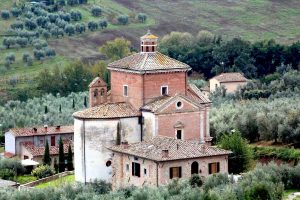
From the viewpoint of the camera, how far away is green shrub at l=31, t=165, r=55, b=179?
67.8m

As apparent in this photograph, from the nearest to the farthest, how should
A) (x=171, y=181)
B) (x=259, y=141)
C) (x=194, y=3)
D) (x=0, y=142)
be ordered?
1. (x=171, y=181)
2. (x=259, y=141)
3. (x=0, y=142)
4. (x=194, y=3)

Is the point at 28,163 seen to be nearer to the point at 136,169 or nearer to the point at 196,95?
the point at 196,95

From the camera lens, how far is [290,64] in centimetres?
11362

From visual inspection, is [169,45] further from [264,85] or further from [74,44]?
[264,85]

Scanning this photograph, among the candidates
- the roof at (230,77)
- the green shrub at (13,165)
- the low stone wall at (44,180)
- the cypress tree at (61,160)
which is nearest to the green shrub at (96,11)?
the roof at (230,77)

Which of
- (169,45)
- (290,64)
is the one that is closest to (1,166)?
(290,64)

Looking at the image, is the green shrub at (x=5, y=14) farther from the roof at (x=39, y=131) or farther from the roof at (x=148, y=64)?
the roof at (x=148, y=64)

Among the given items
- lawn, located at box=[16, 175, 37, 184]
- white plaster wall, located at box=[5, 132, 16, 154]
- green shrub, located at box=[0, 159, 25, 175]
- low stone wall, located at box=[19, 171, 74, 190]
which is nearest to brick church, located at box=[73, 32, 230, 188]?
low stone wall, located at box=[19, 171, 74, 190]

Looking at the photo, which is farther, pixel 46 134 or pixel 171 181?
pixel 46 134

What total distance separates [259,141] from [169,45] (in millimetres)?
58128

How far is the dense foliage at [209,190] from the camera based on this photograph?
5016cm

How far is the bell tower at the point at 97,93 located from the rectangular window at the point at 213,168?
10.7 m

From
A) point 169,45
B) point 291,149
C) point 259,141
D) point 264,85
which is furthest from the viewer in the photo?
point 169,45

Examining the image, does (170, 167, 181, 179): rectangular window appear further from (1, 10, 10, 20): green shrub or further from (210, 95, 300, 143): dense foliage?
(1, 10, 10, 20): green shrub
